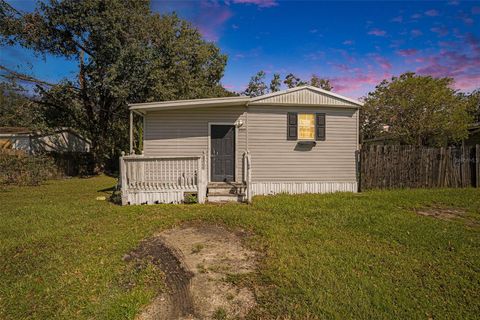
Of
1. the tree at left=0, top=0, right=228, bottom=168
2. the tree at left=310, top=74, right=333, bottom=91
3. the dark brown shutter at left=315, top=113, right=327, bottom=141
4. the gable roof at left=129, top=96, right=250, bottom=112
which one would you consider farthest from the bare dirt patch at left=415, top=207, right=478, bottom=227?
the tree at left=310, top=74, right=333, bottom=91

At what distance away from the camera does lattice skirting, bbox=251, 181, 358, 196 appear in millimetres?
8773

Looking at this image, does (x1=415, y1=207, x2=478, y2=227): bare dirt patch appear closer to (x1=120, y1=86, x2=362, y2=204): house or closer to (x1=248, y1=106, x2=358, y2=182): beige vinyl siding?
(x1=120, y1=86, x2=362, y2=204): house

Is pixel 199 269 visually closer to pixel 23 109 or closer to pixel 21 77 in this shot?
pixel 23 109

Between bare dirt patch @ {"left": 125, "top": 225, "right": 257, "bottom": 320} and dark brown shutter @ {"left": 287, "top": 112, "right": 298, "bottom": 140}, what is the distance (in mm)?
4831

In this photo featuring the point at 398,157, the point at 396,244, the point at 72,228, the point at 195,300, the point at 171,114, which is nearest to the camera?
the point at 195,300

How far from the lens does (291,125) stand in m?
8.88

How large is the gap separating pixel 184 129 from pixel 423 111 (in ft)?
50.9

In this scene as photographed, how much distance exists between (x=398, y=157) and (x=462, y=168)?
264cm

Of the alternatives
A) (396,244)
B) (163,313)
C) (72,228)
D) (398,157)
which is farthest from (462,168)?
(72,228)

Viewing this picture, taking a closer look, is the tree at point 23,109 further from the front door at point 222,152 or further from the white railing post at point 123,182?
the front door at point 222,152

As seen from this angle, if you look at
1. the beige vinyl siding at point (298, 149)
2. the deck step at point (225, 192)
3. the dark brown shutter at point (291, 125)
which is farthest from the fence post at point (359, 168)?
the deck step at point (225, 192)

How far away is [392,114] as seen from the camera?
56.9ft

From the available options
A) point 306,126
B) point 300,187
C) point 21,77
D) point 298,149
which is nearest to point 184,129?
point 298,149

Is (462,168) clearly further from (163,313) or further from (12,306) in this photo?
(12,306)
